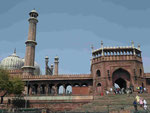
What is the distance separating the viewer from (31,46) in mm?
38594

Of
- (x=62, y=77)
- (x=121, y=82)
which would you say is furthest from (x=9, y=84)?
(x=121, y=82)

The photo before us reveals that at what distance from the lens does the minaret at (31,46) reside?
37.1 meters

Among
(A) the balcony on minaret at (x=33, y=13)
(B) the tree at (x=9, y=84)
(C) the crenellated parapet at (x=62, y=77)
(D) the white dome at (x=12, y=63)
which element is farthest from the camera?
(D) the white dome at (x=12, y=63)

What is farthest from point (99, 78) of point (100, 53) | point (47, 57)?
point (47, 57)

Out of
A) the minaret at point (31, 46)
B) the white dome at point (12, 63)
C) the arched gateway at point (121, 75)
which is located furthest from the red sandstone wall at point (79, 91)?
the white dome at point (12, 63)

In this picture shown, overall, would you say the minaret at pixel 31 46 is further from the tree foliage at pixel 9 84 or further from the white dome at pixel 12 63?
the white dome at pixel 12 63

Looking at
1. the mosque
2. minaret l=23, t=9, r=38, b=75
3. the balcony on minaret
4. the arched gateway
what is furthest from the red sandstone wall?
the balcony on minaret

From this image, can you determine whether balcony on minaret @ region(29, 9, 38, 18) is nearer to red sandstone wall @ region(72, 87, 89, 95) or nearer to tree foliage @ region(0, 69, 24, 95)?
tree foliage @ region(0, 69, 24, 95)

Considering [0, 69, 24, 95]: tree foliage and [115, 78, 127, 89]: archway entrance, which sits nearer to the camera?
[0, 69, 24, 95]: tree foliage

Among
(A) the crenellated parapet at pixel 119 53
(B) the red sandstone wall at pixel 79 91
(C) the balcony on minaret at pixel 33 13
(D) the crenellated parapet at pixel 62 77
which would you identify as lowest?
(B) the red sandstone wall at pixel 79 91

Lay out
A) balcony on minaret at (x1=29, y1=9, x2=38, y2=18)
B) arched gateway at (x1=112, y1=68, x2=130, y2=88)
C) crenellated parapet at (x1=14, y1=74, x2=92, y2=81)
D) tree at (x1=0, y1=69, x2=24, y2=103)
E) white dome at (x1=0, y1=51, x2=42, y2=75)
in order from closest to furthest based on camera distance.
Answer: tree at (x1=0, y1=69, x2=24, y2=103) → arched gateway at (x1=112, y1=68, x2=130, y2=88) → crenellated parapet at (x1=14, y1=74, x2=92, y2=81) → balcony on minaret at (x1=29, y1=9, x2=38, y2=18) → white dome at (x1=0, y1=51, x2=42, y2=75)

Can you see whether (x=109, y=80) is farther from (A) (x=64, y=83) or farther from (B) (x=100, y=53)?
(A) (x=64, y=83)

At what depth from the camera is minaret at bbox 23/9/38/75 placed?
37.1 meters

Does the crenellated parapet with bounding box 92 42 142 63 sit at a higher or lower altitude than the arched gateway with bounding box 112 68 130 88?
higher
